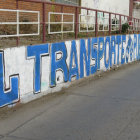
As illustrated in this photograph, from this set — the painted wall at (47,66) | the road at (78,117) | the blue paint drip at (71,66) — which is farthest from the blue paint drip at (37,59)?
the blue paint drip at (71,66)

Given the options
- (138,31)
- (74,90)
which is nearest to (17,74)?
(74,90)

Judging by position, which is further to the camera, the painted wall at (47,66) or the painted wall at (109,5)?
the painted wall at (109,5)

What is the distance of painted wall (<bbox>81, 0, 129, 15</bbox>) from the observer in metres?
25.7

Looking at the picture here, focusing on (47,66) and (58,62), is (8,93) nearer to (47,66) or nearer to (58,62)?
(47,66)

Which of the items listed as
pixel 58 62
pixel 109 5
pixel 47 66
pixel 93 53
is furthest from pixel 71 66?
pixel 109 5

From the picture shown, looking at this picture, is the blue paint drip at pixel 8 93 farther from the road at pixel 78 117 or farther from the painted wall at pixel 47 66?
the road at pixel 78 117

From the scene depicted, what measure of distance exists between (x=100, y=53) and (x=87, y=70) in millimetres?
1534

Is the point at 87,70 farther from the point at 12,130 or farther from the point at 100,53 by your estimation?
the point at 12,130

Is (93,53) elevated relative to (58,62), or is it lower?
elevated

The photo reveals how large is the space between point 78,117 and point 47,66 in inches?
83.8

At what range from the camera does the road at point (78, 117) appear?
5.36m

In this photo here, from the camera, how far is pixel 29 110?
22.3ft

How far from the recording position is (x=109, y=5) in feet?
95.2

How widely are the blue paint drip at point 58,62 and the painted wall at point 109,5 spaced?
16.8m
